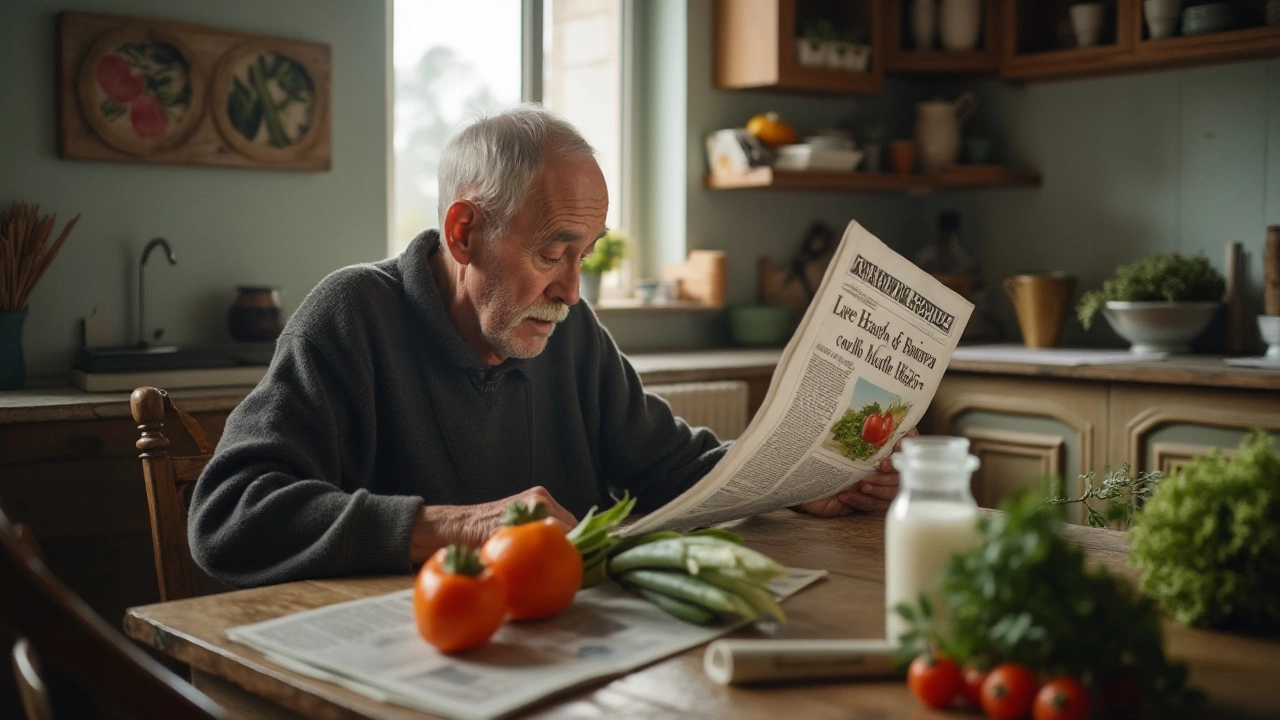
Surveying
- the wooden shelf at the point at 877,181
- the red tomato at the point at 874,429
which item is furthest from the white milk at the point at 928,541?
the wooden shelf at the point at 877,181

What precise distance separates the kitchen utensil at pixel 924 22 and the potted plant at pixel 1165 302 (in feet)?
3.57

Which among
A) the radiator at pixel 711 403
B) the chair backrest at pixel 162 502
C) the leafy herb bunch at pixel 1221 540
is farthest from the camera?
the radiator at pixel 711 403

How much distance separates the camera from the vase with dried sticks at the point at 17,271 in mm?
2469

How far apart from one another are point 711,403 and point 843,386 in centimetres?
195

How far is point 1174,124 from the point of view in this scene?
3688 millimetres

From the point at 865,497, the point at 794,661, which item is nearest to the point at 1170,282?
the point at 865,497

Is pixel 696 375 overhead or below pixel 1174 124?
below

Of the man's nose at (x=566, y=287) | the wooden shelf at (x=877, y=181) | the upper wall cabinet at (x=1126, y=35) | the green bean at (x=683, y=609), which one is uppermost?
the upper wall cabinet at (x=1126, y=35)

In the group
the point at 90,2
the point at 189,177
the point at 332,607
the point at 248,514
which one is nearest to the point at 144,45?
the point at 90,2

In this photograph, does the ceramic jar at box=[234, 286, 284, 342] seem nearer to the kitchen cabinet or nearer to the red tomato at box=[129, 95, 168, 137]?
the red tomato at box=[129, 95, 168, 137]

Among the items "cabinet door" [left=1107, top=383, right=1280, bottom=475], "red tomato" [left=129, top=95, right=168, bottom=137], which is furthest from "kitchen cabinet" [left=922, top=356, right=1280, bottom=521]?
"red tomato" [left=129, top=95, right=168, bottom=137]

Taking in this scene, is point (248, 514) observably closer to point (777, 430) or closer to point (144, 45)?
point (777, 430)

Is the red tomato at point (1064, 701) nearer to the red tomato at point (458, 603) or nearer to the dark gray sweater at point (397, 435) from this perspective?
the red tomato at point (458, 603)

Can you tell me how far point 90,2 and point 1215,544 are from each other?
2.61 m
